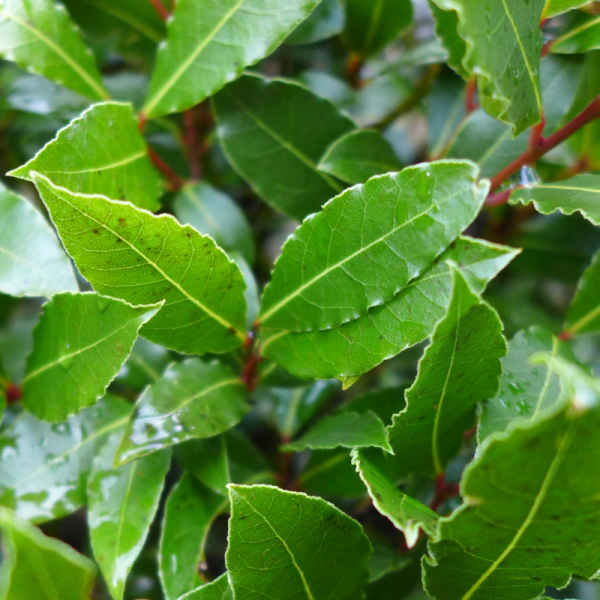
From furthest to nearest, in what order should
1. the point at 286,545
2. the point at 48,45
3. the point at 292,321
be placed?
the point at 48,45
the point at 292,321
the point at 286,545

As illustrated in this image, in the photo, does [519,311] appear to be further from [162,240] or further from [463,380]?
[162,240]

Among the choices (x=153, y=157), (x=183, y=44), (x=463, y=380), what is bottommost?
(x=463, y=380)

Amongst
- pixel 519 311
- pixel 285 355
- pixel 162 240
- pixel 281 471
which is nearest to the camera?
pixel 162 240

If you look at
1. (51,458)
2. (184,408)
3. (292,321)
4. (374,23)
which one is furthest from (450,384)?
(374,23)

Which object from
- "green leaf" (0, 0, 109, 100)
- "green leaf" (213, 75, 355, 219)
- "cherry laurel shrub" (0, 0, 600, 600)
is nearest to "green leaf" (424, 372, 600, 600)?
"cherry laurel shrub" (0, 0, 600, 600)

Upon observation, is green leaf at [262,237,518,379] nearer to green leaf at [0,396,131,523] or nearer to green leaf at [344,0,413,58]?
green leaf at [0,396,131,523]

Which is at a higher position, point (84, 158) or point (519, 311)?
point (84, 158)

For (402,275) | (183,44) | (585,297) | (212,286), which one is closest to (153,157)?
(183,44)

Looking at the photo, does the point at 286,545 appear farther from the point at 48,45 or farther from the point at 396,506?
the point at 48,45
